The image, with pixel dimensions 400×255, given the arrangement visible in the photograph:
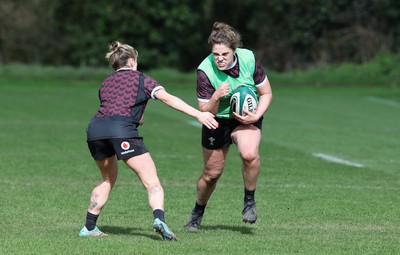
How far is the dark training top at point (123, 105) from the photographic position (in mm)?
9922

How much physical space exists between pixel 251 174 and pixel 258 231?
54 centimetres

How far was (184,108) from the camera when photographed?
9664mm

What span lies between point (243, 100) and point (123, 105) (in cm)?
116

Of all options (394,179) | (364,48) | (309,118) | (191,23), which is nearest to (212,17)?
(191,23)

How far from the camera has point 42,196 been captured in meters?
13.3

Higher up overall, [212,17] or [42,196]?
[42,196]

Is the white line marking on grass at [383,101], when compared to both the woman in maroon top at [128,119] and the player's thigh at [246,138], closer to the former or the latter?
the player's thigh at [246,138]

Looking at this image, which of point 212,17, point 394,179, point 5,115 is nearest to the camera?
point 394,179

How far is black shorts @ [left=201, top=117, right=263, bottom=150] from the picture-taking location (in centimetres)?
1092

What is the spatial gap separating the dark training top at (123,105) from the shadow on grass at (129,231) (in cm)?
102

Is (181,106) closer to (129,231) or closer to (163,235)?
(163,235)

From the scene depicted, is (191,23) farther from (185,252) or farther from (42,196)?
(185,252)

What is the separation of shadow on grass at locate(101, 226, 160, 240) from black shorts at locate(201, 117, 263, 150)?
1.00m

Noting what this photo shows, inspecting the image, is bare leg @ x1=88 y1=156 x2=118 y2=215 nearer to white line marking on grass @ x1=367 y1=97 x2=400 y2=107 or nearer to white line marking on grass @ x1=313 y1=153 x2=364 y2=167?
white line marking on grass @ x1=313 y1=153 x2=364 y2=167
